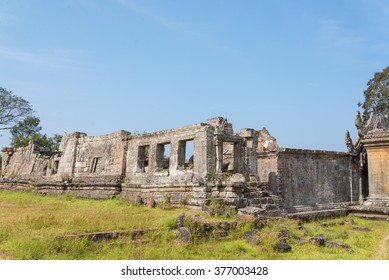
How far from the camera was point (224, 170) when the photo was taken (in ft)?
42.7

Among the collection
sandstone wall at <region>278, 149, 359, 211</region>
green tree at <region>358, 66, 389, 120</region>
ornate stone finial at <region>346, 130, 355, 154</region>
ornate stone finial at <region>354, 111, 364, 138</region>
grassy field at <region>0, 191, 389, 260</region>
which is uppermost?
green tree at <region>358, 66, 389, 120</region>

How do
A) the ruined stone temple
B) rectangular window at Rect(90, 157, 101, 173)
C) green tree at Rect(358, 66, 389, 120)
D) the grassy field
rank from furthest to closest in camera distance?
green tree at Rect(358, 66, 389, 120)
rectangular window at Rect(90, 157, 101, 173)
the ruined stone temple
the grassy field

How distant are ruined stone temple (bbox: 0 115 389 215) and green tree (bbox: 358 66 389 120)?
12.8 meters

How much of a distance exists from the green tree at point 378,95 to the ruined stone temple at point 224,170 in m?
12.8

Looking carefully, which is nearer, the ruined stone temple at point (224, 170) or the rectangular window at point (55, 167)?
the ruined stone temple at point (224, 170)

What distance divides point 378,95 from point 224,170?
65.5 ft

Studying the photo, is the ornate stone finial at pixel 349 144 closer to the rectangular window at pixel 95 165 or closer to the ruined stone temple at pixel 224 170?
the ruined stone temple at pixel 224 170

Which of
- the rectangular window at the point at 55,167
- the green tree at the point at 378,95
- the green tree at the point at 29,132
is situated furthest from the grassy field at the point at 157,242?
the green tree at the point at 29,132

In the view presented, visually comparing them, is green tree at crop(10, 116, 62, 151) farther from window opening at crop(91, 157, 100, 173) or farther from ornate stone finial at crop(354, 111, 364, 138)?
ornate stone finial at crop(354, 111, 364, 138)

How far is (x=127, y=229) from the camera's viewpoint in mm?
6812

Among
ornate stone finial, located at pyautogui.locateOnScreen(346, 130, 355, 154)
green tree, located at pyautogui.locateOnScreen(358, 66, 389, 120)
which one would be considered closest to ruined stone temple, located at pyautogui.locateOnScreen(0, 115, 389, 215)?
ornate stone finial, located at pyautogui.locateOnScreen(346, 130, 355, 154)

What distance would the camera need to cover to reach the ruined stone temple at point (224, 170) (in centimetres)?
1105

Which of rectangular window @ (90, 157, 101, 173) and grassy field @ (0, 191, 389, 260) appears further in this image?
rectangular window @ (90, 157, 101, 173)

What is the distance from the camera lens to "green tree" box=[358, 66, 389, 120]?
26453 millimetres
